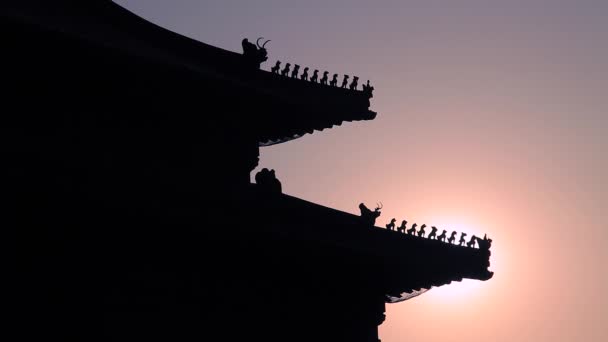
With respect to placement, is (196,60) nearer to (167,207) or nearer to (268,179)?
(268,179)

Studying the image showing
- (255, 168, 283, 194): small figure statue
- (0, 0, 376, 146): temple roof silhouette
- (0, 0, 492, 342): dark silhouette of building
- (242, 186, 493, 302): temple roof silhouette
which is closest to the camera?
(0, 0, 492, 342): dark silhouette of building

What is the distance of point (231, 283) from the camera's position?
15.9 m

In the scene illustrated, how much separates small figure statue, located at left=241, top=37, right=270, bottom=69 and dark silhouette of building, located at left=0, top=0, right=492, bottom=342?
5 cm

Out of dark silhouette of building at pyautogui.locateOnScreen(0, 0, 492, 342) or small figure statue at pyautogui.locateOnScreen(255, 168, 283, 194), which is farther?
small figure statue at pyautogui.locateOnScreen(255, 168, 283, 194)

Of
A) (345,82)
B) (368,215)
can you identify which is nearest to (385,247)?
(368,215)

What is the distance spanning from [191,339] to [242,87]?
17.2 ft

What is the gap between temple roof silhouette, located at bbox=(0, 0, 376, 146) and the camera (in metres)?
15.6

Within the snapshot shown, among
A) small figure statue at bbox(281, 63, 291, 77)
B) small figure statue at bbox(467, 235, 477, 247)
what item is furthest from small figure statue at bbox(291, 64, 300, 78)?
small figure statue at bbox(467, 235, 477, 247)

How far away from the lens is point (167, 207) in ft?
47.1

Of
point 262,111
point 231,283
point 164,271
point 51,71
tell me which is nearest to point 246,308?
point 231,283

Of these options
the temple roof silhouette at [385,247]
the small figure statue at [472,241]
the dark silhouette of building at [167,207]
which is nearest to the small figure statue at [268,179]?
the dark silhouette of building at [167,207]

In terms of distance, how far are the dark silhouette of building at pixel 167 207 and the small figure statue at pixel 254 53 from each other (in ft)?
0.17

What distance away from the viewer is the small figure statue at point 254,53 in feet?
60.8

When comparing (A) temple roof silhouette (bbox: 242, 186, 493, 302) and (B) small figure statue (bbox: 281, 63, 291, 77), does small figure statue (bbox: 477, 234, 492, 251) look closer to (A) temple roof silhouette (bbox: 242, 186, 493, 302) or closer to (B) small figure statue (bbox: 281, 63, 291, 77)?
(A) temple roof silhouette (bbox: 242, 186, 493, 302)
